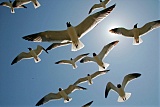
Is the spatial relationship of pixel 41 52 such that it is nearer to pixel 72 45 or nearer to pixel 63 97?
pixel 63 97

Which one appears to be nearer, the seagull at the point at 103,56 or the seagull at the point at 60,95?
the seagull at the point at 103,56

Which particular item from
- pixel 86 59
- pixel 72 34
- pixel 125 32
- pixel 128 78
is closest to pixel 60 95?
pixel 86 59

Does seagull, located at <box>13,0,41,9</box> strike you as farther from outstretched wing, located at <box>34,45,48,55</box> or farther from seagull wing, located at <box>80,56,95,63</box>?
seagull wing, located at <box>80,56,95,63</box>

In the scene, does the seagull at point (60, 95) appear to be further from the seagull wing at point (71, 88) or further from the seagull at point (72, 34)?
the seagull at point (72, 34)

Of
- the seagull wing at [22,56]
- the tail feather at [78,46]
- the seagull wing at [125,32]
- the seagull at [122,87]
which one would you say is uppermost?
the seagull wing at [22,56]

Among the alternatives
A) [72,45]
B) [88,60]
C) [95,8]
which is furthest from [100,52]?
[72,45]

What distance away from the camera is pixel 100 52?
10945mm

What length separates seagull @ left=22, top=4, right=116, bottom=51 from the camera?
8727mm

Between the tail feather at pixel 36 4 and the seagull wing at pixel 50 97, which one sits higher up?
the tail feather at pixel 36 4

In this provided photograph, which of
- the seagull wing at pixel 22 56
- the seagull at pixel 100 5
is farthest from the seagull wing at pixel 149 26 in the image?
the seagull wing at pixel 22 56

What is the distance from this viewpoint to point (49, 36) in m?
9.03

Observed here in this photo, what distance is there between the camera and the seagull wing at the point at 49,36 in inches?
346

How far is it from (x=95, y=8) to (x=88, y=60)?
5.20ft

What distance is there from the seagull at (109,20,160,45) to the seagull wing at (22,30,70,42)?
138 cm
